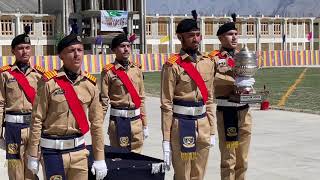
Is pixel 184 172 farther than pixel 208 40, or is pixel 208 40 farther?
pixel 208 40

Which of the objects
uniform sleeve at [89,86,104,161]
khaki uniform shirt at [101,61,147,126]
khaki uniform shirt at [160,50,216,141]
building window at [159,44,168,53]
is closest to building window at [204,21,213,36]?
building window at [159,44,168,53]

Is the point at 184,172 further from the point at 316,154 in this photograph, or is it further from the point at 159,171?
the point at 316,154

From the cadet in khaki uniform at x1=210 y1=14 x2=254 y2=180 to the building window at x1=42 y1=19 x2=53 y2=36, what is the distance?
221 feet

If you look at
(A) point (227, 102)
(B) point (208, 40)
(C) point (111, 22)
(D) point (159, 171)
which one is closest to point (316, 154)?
(A) point (227, 102)

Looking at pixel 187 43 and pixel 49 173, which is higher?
pixel 187 43

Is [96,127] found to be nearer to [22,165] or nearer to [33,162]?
[33,162]

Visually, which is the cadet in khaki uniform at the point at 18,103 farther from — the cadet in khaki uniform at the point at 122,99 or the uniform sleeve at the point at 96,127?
the uniform sleeve at the point at 96,127

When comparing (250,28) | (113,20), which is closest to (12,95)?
(113,20)

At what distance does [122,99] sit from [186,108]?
6.36ft

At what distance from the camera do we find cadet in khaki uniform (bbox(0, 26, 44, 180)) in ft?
24.5

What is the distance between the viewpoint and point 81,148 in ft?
18.6

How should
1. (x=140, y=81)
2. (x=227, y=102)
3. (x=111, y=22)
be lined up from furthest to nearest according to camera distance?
(x=111, y=22), (x=140, y=81), (x=227, y=102)

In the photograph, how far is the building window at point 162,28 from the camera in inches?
3086

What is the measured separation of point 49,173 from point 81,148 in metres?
0.38
